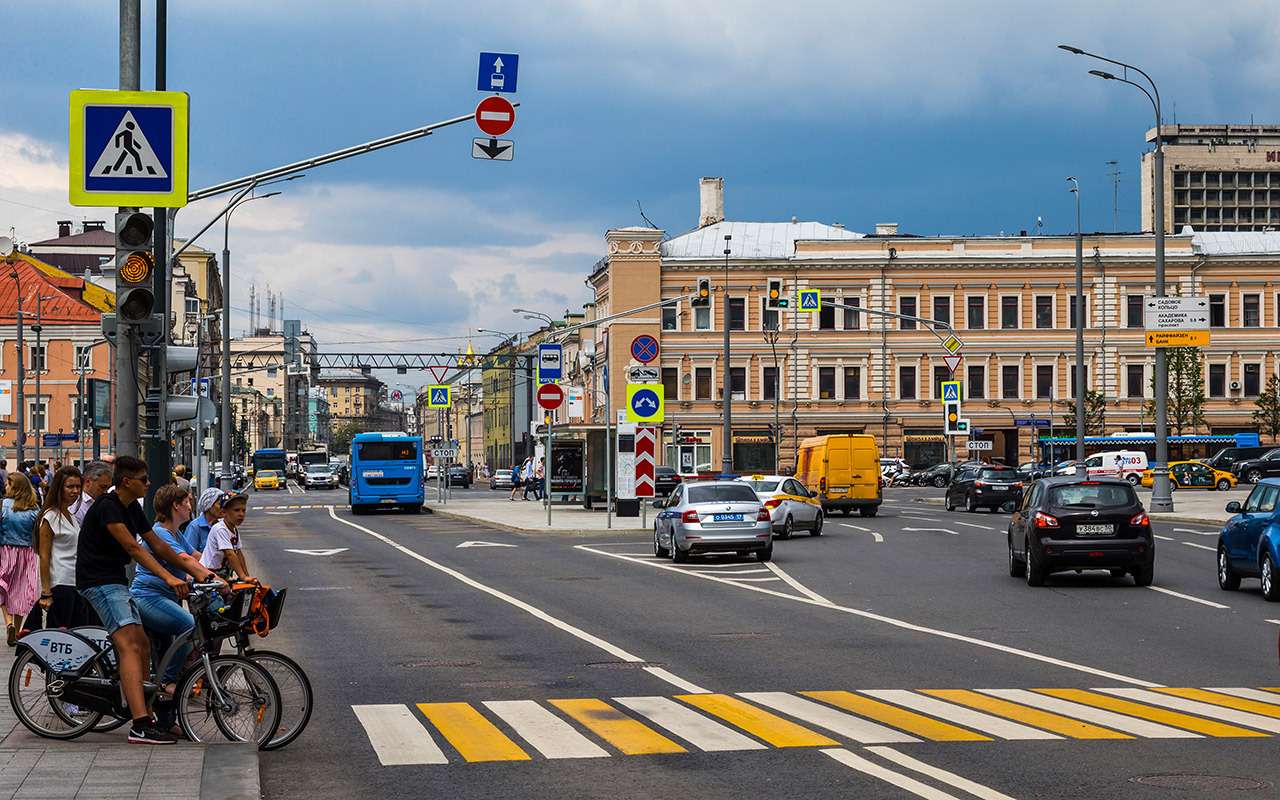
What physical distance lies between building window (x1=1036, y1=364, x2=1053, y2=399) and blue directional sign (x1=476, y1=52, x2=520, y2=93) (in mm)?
79344

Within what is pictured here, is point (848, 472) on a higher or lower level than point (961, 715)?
higher

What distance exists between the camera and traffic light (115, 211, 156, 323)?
39.7ft

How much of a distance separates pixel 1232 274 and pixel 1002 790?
9292 cm

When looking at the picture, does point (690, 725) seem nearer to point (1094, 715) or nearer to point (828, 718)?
point (828, 718)

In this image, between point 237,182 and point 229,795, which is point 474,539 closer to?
point 237,182

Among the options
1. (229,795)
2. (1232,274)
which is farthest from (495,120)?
(1232,274)

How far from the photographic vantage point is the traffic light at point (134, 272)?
1210 cm

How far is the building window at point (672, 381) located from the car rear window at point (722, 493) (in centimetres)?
6430

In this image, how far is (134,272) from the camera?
1212cm

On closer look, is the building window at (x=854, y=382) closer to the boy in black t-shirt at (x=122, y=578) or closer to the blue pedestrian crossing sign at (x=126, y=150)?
the blue pedestrian crossing sign at (x=126, y=150)

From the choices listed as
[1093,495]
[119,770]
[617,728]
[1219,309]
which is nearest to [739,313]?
[1219,309]

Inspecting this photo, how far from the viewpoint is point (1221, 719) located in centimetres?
1173

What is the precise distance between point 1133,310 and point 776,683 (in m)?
87.0

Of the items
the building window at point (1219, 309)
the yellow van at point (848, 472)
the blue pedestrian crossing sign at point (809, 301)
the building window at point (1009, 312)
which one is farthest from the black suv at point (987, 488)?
the building window at point (1219, 309)
